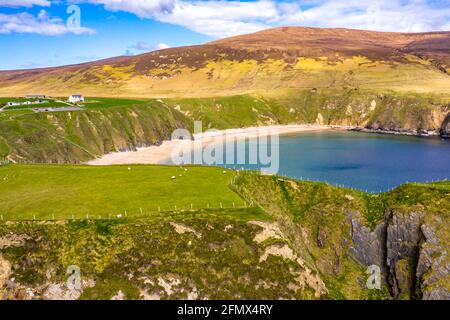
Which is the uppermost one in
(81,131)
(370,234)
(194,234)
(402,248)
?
(81,131)

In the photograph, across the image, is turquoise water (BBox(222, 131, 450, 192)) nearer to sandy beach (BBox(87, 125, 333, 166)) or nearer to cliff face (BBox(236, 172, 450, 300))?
sandy beach (BBox(87, 125, 333, 166))

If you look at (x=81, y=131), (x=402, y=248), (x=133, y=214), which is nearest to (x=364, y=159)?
(x=402, y=248)

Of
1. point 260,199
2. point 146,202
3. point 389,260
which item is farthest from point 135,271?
point 389,260

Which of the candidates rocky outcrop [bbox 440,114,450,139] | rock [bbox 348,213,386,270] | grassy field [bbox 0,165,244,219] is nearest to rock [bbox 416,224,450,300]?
rock [bbox 348,213,386,270]

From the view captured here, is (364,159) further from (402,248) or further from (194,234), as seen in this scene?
(194,234)

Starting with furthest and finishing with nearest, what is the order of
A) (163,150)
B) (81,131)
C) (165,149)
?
(165,149), (163,150), (81,131)

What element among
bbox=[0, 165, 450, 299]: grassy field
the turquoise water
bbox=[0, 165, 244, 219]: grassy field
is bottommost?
the turquoise water
